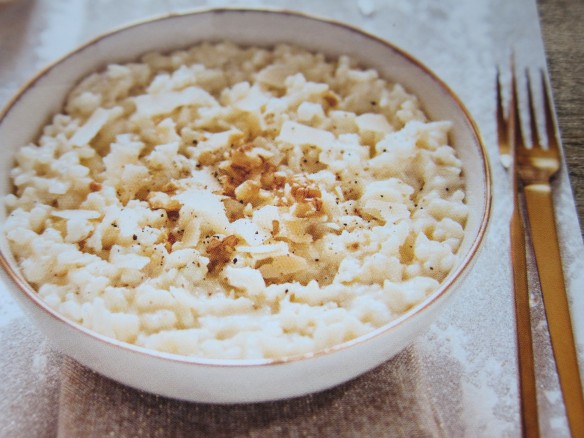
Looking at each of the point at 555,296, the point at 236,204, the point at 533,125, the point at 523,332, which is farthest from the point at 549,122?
the point at 236,204

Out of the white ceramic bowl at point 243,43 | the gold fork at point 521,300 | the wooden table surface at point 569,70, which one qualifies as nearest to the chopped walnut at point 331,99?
the white ceramic bowl at point 243,43

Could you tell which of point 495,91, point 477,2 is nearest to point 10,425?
point 495,91

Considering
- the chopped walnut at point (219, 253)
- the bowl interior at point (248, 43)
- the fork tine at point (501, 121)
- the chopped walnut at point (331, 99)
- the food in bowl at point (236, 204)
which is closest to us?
the food in bowl at point (236, 204)

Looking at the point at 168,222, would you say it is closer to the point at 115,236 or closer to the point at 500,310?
the point at 115,236

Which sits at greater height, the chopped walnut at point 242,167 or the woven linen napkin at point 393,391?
the chopped walnut at point 242,167

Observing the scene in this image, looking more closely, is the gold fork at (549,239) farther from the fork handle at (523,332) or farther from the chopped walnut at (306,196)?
the chopped walnut at (306,196)
